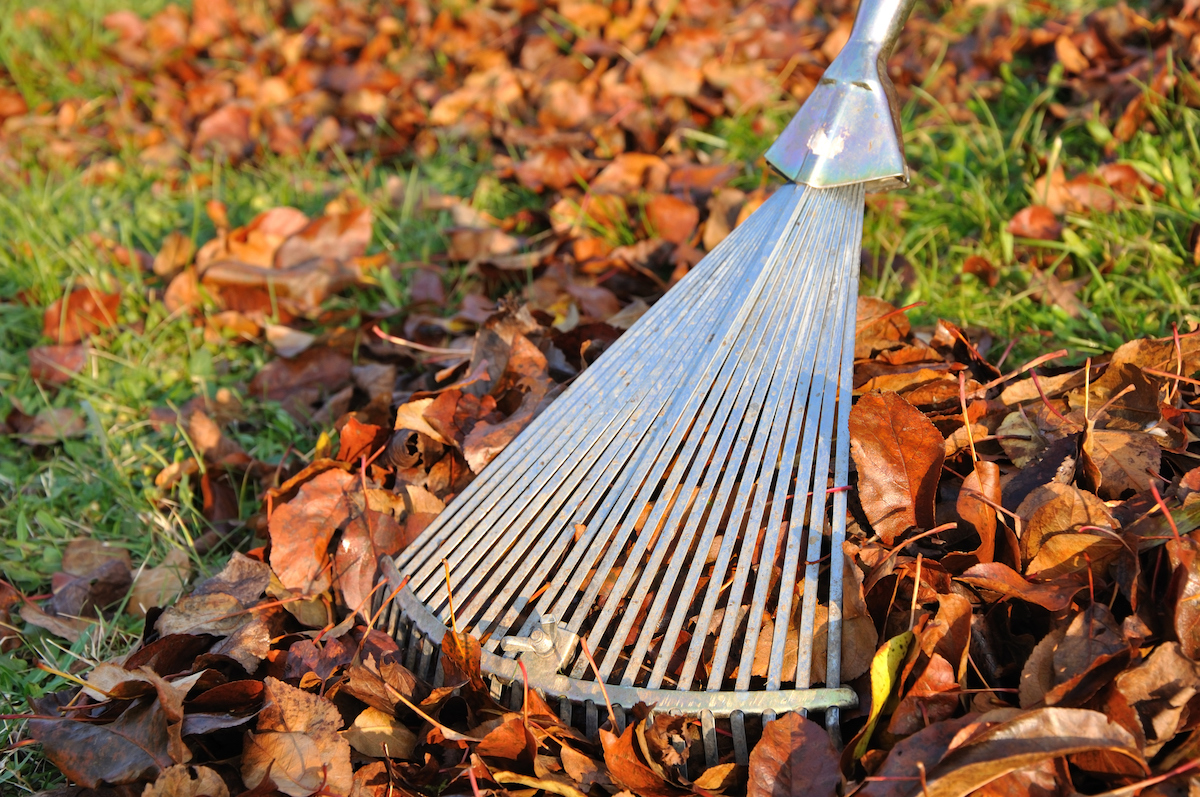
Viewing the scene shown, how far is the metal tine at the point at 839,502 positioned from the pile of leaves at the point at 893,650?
0.07ft

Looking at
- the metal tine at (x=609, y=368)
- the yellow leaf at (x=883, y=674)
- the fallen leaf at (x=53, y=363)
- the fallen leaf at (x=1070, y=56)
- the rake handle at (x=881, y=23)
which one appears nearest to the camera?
the yellow leaf at (x=883, y=674)

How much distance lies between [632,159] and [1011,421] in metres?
1.34

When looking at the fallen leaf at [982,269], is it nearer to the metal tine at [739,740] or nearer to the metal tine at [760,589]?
the metal tine at [760,589]

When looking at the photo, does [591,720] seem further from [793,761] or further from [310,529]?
[310,529]

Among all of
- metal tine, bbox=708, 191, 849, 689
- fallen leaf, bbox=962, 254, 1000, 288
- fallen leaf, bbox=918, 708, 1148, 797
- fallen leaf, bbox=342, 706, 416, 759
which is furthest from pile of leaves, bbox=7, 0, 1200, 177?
fallen leaf, bbox=918, 708, 1148, 797

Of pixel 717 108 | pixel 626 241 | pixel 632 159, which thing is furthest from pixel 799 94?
pixel 626 241

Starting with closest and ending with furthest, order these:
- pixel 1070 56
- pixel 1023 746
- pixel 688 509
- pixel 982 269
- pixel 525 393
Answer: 1. pixel 1023 746
2. pixel 688 509
3. pixel 525 393
4. pixel 982 269
5. pixel 1070 56

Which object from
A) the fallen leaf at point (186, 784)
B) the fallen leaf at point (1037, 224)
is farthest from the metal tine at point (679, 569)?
the fallen leaf at point (1037, 224)

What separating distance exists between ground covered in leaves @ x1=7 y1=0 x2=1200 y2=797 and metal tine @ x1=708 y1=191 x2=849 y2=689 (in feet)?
0.27

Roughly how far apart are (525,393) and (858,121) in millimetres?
697

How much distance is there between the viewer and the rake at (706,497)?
1.08 m

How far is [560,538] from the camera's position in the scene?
1.21 metres

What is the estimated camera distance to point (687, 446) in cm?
124

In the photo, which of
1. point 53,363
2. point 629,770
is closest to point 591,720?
point 629,770
